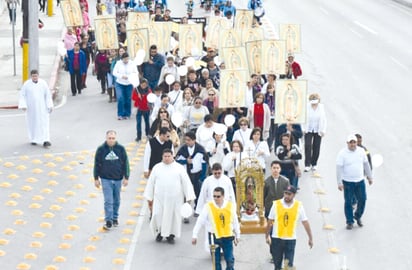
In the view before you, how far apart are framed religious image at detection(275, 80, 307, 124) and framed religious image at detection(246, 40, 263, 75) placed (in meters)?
3.60

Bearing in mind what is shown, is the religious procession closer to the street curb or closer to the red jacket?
the red jacket

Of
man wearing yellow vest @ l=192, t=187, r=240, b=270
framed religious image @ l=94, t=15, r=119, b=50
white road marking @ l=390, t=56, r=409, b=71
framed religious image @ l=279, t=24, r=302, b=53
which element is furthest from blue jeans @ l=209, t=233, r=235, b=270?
white road marking @ l=390, t=56, r=409, b=71

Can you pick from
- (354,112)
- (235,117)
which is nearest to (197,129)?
(235,117)

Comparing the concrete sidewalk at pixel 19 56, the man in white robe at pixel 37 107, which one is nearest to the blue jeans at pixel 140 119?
the man in white robe at pixel 37 107

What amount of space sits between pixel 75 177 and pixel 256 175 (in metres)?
4.38

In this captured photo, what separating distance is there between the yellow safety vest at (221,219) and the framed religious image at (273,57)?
8099 mm

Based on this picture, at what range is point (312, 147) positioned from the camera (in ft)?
65.5

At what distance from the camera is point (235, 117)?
20156 millimetres

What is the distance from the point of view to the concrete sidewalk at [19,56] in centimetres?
2668

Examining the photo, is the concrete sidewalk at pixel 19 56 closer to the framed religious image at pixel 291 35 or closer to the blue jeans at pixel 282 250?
the framed religious image at pixel 291 35

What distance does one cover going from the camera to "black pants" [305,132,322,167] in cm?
1983

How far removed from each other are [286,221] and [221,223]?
84 cm

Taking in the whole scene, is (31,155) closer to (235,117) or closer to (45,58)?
(235,117)

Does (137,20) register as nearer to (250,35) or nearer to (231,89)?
(250,35)
